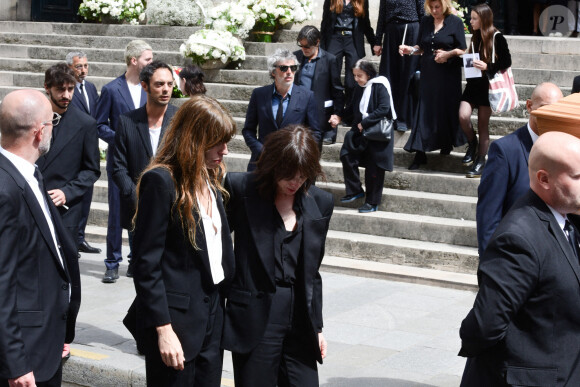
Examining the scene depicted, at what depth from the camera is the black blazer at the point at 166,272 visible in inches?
160

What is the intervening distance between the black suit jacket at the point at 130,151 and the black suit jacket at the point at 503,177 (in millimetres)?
2664

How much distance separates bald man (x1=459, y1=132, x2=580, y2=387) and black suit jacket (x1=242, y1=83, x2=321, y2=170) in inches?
213

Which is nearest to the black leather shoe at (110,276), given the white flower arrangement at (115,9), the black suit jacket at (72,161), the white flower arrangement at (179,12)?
the black suit jacket at (72,161)

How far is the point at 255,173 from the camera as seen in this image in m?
4.46

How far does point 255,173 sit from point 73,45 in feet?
41.3

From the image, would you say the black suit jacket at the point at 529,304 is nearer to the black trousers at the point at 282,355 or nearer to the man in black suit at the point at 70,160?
the black trousers at the point at 282,355

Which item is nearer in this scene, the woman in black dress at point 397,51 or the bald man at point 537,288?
the bald man at point 537,288

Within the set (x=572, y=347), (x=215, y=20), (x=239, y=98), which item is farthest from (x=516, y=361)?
(x=215, y=20)

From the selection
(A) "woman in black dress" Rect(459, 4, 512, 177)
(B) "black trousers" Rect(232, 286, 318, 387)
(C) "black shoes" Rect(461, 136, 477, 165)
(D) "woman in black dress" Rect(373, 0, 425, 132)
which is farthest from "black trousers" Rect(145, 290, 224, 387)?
(D) "woman in black dress" Rect(373, 0, 425, 132)

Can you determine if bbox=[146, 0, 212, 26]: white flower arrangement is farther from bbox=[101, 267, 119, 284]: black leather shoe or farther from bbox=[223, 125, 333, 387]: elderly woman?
bbox=[223, 125, 333, 387]: elderly woman

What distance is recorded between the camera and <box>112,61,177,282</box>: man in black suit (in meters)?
6.90

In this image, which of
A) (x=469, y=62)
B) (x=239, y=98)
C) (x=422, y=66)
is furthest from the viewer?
(x=239, y=98)

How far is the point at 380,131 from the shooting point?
1010 cm

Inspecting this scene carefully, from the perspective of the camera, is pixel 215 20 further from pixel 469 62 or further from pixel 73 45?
pixel 469 62
